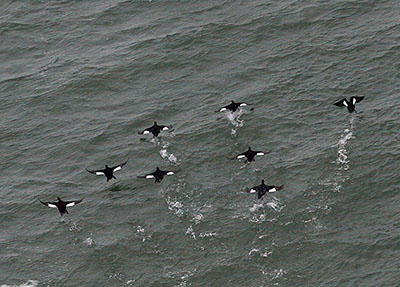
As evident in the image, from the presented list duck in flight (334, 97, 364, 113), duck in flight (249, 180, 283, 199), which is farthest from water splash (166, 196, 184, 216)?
duck in flight (334, 97, 364, 113)

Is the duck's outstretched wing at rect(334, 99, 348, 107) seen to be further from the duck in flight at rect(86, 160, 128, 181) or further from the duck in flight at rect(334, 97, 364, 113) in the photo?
the duck in flight at rect(86, 160, 128, 181)

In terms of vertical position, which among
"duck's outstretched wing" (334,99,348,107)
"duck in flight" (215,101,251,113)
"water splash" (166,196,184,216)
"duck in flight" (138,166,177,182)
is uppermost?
A: "duck in flight" (215,101,251,113)

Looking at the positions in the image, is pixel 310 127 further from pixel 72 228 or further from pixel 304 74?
pixel 72 228

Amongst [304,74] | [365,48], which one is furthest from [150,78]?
[365,48]

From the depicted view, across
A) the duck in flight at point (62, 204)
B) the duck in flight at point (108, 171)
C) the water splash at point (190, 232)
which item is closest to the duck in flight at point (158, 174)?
the duck in flight at point (108, 171)

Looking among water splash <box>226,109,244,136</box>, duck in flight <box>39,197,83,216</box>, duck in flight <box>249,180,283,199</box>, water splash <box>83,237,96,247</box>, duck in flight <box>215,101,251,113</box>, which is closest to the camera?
duck in flight <box>249,180,283,199</box>

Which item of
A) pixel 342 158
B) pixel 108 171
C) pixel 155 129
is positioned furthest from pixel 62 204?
pixel 342 158

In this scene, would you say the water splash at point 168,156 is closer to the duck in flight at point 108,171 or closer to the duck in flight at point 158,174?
the duck in flight at point 158,174

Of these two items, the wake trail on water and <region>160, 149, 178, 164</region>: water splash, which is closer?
the wake trail on water
